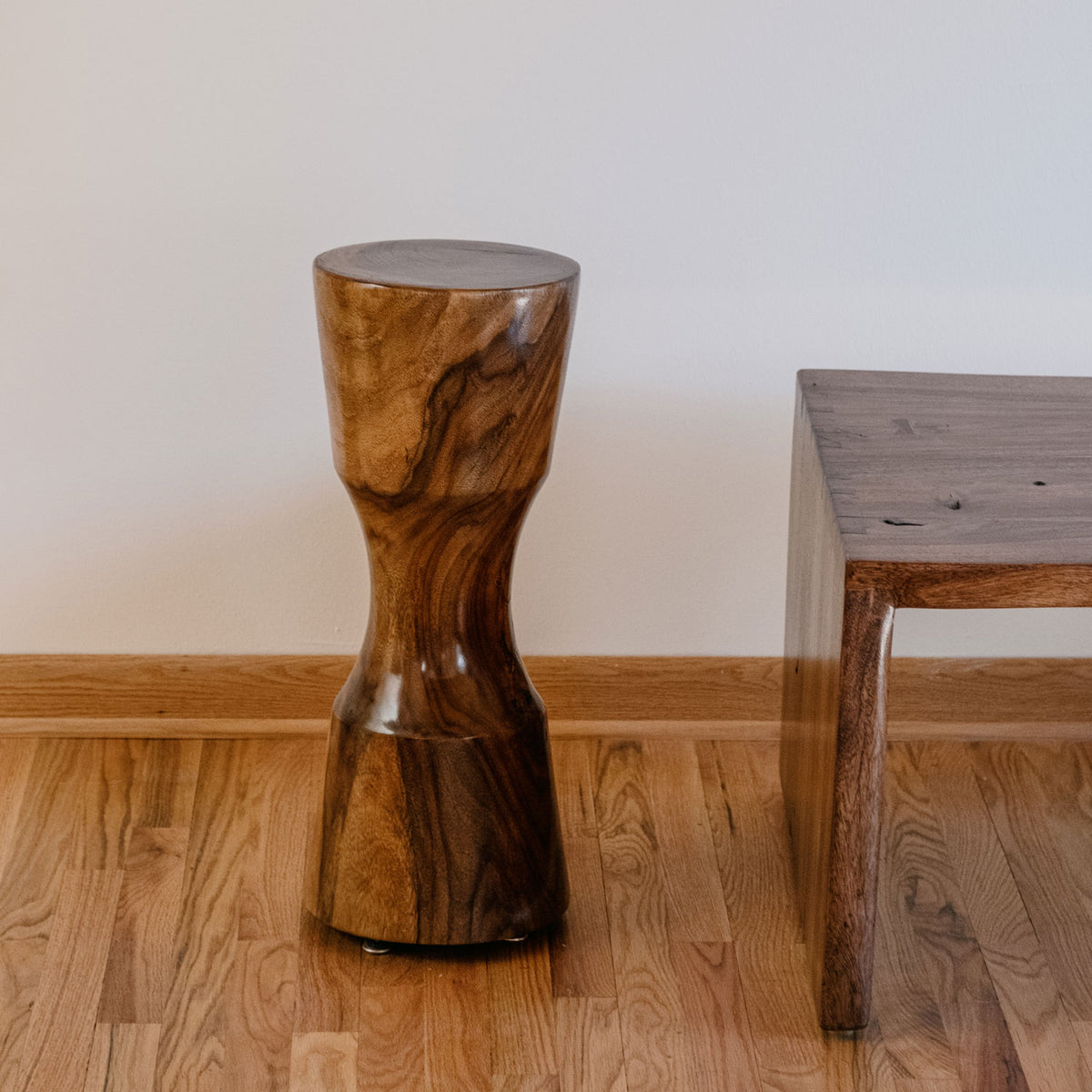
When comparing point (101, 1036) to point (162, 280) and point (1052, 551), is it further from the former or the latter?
point (1052, 551)

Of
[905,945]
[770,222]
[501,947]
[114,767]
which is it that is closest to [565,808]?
[501,947]

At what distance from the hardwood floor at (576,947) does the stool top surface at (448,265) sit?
57 centimetres

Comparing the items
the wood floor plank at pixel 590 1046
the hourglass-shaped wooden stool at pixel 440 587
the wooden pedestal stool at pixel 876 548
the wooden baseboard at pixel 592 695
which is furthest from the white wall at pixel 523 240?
the wood floor plank at pixel 590 1046

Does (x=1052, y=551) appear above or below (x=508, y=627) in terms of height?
above

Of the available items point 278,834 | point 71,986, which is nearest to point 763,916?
point 278,834

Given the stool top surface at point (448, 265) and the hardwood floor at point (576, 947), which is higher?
the stool top surface at point (448, 265)

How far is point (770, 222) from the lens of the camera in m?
1.46

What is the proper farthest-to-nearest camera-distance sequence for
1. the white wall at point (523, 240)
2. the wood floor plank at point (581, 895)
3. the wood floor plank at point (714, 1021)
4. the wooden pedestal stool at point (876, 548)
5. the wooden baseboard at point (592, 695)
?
the wooden baseboard at point (592, 695)
the white wall at point (523, 240)
the wood floor plank at point (581, 895)
the wood floor plank at point (714, 1021)
the wooden pedestal stool at point (876, 548)

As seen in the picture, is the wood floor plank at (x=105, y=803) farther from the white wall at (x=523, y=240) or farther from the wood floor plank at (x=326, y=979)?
the wood floor plank at (x=326, y=979)

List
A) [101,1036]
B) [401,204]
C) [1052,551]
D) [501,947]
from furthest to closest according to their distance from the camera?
[401,204] → [501,947] → [101,1036] → [1052,551]

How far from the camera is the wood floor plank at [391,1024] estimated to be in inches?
45.3

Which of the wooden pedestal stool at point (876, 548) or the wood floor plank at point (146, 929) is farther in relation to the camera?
the wood floor plank at point (146, 929)

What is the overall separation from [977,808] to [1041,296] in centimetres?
51

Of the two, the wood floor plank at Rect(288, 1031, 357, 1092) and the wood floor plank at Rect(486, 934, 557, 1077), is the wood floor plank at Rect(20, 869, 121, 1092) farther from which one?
the wood floor plank at Rect(486, 934, 557, 1077)
